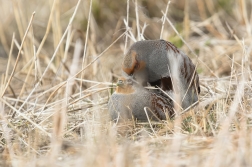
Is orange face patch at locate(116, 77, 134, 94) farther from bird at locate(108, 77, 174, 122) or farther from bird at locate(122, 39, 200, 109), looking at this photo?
bird at locate(122, 39, 200, 109)

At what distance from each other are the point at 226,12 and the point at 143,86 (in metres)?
4.66

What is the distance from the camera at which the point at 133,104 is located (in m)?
3.69

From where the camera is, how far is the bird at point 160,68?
12.6ft

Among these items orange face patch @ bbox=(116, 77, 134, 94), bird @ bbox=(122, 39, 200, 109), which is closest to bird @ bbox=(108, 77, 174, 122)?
orange face patch @ bbox=(116, 77, 134, 94)

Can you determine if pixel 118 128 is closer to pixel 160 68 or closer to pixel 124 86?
pixel 124 86

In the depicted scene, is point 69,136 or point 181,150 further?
point 69,136

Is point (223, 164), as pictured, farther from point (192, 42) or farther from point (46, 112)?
point (192, 42)

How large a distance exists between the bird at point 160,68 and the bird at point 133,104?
0.39ft

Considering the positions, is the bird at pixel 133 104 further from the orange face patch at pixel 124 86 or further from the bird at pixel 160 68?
the bird at pixel 160 68

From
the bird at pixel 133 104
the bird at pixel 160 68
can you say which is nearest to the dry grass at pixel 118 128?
the bird at pixel 133 104

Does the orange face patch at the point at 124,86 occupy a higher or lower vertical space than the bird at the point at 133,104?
higher

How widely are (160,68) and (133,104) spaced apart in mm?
446

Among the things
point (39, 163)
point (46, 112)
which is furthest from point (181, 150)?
point (46, 112)

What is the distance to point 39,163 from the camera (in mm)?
2857
